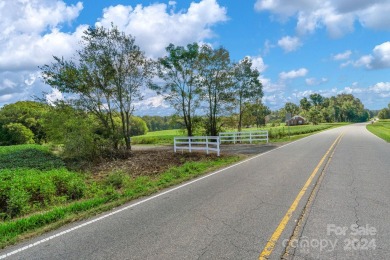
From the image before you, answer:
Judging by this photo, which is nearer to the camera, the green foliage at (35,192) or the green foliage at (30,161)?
the green foliage at (35,192)

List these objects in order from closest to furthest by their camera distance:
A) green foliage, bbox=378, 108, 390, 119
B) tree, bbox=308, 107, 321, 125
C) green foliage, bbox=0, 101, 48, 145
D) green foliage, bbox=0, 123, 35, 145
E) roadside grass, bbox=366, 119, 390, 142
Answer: roadside grass, bbox=366, 119, 390, 142 → green foliage, bbox=0, 123, 35, 145 → green foliage, bbox=0, 101, 48, 145 → tree, bbox=308, 107, 321, 125 → green foliage, bbox=378, 108, 390, 119

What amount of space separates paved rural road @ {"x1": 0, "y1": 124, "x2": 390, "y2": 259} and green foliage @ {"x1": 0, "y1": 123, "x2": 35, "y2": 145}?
5986 centimetres

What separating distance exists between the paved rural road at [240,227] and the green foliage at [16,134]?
5986cm

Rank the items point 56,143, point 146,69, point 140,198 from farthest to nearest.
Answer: point 146,69
point 56,143
point 140,198

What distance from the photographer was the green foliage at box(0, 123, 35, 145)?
56094 millimetres

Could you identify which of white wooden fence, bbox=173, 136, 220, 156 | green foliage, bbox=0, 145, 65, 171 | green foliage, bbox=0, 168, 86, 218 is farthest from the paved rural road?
green foliage, bbox=0, 145, 65, 171

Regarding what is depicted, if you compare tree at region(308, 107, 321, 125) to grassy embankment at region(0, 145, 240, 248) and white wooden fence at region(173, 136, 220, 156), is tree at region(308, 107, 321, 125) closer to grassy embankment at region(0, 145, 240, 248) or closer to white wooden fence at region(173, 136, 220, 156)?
white wooden fence at region(173, 136, 220, 156)

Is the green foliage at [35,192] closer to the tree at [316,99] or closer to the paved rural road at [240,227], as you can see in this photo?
the paved rural road at [240,227]

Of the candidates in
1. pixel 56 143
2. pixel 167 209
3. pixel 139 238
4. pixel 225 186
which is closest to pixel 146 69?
pixel 56 143

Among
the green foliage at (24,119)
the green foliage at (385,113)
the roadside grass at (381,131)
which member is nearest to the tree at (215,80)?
the roadside grass at (381,131)

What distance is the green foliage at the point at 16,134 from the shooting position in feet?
184

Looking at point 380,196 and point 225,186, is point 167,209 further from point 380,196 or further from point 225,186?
point 380,196

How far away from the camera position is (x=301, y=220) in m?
5.02

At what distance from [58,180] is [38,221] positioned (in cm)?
334
